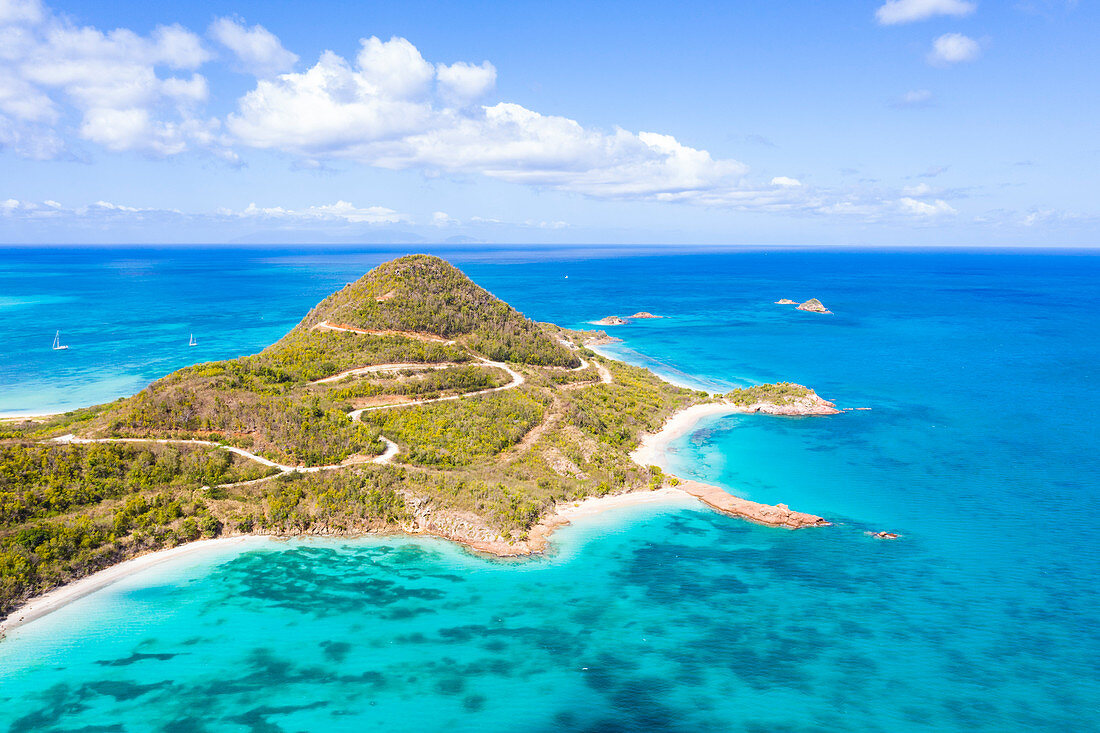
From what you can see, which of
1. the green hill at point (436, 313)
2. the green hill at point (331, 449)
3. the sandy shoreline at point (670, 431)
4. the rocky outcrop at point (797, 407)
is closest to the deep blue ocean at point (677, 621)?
the sandy shoreline at point (670, 431)

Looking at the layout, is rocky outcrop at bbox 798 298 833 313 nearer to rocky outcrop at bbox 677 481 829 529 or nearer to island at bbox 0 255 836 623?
island at bbox 0 255 836 623

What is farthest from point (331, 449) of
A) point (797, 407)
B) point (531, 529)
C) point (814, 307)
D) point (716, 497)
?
point (814, 307)

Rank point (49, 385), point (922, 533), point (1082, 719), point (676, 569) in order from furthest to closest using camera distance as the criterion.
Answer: point (49, 385) → point (922, 533) → point (676, 569) → point (1082, 719)

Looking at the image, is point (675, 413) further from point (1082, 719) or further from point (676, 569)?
point (1082, 719)

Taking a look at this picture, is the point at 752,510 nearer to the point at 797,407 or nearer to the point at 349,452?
the point at 797,407

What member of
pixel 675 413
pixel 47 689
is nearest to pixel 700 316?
pixel 675 413

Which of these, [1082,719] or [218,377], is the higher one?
[218,377]

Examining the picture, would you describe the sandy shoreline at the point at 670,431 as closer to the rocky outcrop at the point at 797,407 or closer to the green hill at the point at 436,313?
the rocky outcrop at the point at 797,407
